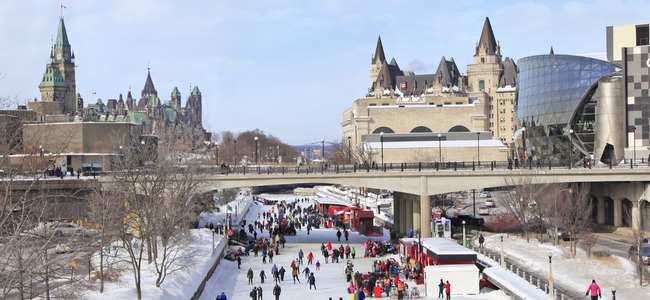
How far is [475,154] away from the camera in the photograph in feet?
342

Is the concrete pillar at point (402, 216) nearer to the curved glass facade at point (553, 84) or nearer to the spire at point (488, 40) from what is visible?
the curved glass facade at point (553, 84)

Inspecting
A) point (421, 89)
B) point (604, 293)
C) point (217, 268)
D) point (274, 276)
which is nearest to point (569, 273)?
point (604, 293)

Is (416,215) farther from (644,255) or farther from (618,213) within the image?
(644,255)

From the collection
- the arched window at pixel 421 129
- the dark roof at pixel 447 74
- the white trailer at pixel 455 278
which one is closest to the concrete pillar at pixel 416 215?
the white trailer at pixel 455 278

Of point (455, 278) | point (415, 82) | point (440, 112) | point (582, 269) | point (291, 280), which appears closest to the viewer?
point (455, 278)

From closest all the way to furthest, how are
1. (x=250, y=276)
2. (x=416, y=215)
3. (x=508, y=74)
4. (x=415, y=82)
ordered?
1. (x=250, y=276)
2. (x=416, y=215)
3. (x=415, y=82)
4. (x=508, y=74)

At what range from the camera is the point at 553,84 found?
78438 millimetres

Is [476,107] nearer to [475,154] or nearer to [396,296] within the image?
[475,154]

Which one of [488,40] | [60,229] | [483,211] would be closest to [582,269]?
[60,229]

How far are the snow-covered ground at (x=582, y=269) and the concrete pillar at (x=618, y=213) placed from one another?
13.6 meters

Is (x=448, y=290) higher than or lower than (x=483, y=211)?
lower

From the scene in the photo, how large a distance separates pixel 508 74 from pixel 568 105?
363 feet

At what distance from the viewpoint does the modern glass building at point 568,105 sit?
6550cm

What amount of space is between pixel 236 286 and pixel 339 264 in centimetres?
865
